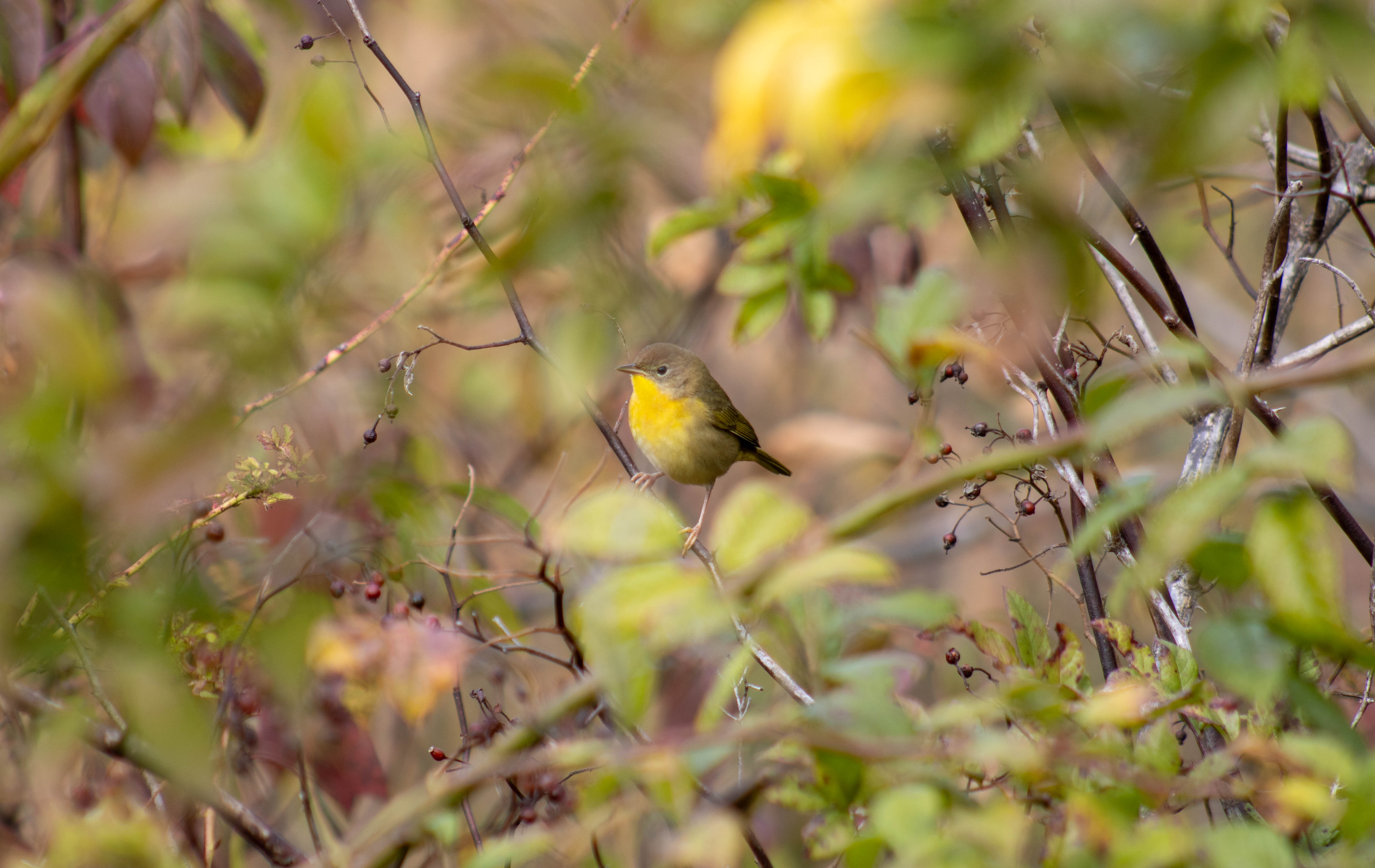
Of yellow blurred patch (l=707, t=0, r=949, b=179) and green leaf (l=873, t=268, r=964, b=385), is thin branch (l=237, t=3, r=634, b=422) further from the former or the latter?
green leaf (l=873, t=268, r=964, b=385)

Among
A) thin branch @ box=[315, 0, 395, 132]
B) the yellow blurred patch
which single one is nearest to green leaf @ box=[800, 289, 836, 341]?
thin branch @ box=[315, 0, 395, 132]

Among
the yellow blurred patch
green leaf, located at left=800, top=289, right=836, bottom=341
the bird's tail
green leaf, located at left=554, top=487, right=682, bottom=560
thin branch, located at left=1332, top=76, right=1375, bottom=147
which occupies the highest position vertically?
the yellow blurred patch

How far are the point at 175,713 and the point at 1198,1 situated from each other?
0.86 m

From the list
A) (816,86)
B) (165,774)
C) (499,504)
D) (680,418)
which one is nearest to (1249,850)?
(816,86)

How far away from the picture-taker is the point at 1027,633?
145 centimetres

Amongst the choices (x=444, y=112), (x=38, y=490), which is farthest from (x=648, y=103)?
(x=38, y=490)

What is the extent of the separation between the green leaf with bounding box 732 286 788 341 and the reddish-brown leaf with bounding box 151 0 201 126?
136 cm

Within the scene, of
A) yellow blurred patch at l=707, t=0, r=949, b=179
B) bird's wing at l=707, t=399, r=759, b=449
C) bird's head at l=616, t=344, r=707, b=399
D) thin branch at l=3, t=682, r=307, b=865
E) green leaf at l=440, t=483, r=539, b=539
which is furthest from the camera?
bird's wing at l=707, t=399, r=759, b=449

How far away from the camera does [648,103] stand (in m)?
1.27

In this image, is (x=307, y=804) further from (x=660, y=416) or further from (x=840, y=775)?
(x=660, y=416)

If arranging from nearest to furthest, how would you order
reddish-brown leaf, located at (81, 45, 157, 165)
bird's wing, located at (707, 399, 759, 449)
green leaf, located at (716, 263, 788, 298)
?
reddish-brown leaf, located at (81, 45, 157, 165) → green leaf, located at (716, 263, 788, 298) → bird's wing, located at (707, 399, 759, 449)

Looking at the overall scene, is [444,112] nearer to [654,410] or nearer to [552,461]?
[654,410]

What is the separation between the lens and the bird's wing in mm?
4953

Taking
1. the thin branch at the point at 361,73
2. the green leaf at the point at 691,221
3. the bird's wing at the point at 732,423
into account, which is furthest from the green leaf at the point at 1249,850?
the bird's wing at the point at 732,423
